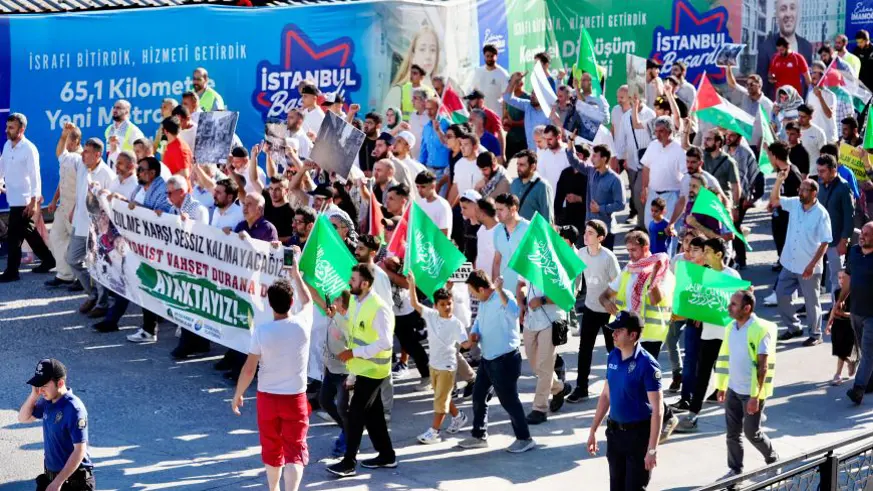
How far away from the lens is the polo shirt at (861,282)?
42.5 feet

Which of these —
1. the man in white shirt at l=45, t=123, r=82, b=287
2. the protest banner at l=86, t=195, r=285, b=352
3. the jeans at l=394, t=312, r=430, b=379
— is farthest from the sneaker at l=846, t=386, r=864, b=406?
the man in white shirt at l=45, t=123, r=82, b=287

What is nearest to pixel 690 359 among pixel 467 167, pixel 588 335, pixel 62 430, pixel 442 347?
pixel 588 335

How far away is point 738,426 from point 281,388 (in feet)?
10.9

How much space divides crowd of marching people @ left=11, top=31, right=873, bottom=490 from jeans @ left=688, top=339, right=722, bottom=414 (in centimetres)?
2

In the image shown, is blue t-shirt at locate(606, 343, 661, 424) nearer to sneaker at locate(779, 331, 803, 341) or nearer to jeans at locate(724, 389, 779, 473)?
jeans at locate(724, 389, 779, 473)

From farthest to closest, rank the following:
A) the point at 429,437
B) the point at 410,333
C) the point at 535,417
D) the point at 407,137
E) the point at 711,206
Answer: the point at 407,137 < the point at 711,206 < the point at 410,333 < the point at 535,417 < the point at 429,437

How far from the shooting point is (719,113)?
56.7ft

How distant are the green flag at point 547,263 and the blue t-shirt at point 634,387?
234 centimetres

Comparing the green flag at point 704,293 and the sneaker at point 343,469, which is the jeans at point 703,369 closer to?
the green flag at point 704,293

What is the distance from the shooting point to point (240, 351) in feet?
43.2

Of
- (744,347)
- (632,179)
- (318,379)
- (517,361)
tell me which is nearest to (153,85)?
(632,179)

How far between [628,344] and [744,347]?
1411 mm

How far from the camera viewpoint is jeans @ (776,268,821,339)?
14734 mm

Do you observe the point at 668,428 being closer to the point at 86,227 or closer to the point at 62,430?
the point at 62,430
